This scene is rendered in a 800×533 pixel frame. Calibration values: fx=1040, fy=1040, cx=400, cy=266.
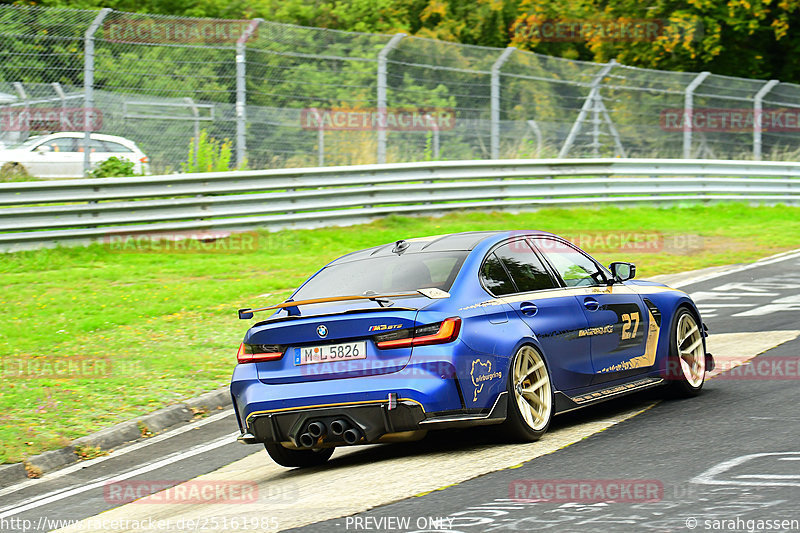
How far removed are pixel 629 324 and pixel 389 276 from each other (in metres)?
2.05

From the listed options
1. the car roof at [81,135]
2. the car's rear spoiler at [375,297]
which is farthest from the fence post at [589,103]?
the car's rear spoiler at [375,297]

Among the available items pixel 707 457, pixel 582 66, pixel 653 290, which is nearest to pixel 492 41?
pixel 582 66

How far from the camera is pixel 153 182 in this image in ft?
55.1

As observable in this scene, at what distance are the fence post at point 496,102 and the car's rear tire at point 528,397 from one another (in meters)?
15.5

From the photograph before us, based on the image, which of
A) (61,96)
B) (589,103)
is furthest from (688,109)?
(61,96)

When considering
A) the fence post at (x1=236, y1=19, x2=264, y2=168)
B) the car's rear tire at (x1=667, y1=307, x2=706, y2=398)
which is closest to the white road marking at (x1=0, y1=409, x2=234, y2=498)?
the car's rear tire at (x1=667, y1=307, x2=706, y2=398)

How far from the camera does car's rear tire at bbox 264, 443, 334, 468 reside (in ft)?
22.6

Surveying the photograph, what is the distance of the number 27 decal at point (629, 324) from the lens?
25.6 ft

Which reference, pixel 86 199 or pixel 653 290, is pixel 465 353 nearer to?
pixel 653 290

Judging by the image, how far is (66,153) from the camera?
653 inches

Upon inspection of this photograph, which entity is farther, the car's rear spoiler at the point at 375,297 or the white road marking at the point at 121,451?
the white road marking at the point at 121,451

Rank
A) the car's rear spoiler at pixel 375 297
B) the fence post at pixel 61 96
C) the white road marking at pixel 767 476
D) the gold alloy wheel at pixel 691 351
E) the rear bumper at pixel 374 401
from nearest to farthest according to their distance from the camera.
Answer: the white road marking at pixel 767 476, the rear bumper at pixel 374 401, the car's rear spoiler at pixel 375 297, the gold alloy wheel at pixel 691 351, the fence post at pixel 61 96

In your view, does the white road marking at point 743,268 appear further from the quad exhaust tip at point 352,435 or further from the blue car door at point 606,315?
the quad exhaust tip at point 352,435

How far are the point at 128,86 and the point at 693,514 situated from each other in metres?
13.8
